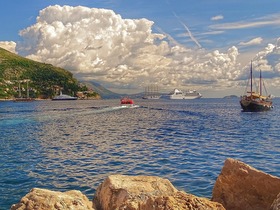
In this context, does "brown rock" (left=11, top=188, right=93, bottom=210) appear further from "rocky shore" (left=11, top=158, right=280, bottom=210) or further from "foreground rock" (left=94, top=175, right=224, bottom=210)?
"foreground rock" (left=94, top=175, right=224, bottom=210)

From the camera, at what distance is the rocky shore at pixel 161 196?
24.3ft

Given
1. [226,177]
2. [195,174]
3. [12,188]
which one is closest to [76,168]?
[12,188]

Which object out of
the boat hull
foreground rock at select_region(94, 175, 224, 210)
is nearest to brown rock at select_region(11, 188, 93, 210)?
foreground rock at select_region(94, 175, 224, 210)

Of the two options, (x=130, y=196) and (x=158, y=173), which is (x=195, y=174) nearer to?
(x=158, y=173)

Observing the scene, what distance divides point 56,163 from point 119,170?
6.52m

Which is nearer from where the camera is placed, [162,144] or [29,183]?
[29,183]

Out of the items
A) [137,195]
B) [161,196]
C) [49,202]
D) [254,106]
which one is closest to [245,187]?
[137,195]

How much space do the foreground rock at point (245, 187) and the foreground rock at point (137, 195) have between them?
8.39 feet

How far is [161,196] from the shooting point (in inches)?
292

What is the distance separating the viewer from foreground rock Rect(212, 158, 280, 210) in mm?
11688

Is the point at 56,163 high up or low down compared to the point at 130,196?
down

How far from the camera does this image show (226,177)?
1221cm

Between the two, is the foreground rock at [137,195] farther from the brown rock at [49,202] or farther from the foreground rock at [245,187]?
the foreground rock at [245,187]

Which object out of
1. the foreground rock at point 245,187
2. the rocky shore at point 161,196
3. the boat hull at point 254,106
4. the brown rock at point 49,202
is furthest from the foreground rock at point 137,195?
the boat hull at point 254,106
